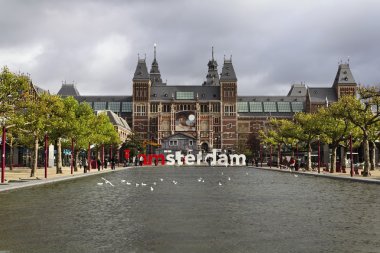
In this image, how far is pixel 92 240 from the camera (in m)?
10.8

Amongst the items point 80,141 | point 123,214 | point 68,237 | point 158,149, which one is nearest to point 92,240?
point 68,237

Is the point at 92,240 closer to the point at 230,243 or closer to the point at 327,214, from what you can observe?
the point at 230,243

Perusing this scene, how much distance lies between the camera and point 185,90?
172375 millimetres

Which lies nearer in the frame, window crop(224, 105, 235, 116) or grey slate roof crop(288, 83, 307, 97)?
window crop(224, 105, 235, 116)

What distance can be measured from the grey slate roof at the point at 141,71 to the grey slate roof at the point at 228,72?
1006 inches

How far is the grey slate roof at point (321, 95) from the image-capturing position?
166375 mm

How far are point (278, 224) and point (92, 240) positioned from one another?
5148 millimetres

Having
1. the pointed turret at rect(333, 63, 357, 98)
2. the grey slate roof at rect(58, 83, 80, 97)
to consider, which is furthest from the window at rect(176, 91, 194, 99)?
the pointed turret at rect(333, 63, 357, 98)

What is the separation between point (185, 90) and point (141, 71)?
56.4 feet

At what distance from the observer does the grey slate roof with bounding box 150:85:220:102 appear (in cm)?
16938

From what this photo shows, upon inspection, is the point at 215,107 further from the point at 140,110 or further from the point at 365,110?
the point at 365,110

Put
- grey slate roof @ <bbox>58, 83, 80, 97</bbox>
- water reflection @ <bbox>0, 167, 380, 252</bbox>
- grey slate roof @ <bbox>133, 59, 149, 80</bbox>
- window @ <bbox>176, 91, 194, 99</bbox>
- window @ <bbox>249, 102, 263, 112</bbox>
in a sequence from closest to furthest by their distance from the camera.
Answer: water reflection @ <bbox>0, 167, 380, 252</bbox> → grey slate roof @ <bbox>133, 59, 149, 80</bbox> → window @ <bbox>176, 91, 194, 99</bbox> → grey slate roof @ <bbox>58, 83, 80, 97</bbox> → window @ <bbox>249, 102, 263, 112</bbox>

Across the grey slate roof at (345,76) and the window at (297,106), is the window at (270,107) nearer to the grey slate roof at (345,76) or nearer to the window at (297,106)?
the window at (297,106)

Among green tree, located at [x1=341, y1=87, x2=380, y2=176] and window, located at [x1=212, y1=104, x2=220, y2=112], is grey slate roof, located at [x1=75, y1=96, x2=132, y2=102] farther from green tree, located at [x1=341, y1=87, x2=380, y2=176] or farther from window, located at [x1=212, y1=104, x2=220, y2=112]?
green tree, located at [x1=341, y1=87, x2=380, y2=176]
